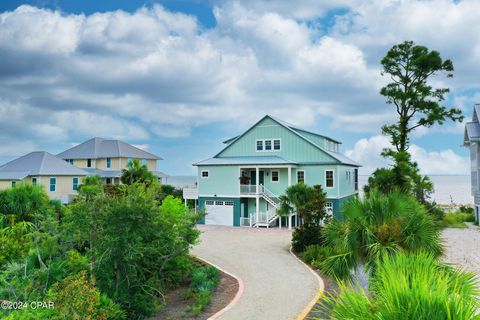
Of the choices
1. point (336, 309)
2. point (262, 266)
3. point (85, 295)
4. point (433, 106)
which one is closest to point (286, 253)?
point (262, 266)

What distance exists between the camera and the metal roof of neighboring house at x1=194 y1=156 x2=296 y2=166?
33.4 metres

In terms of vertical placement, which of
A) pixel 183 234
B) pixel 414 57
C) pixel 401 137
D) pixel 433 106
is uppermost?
pixel 414 57

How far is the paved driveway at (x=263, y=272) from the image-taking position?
10516 mm

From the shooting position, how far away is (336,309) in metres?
4.86

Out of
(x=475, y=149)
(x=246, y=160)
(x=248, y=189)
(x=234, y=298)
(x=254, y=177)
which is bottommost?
(x=234, y=298)

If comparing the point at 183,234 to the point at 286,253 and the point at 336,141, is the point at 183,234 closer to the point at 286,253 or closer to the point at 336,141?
the point at 286,253

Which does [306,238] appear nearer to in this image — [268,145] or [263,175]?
[263,175]

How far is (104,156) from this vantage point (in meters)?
53.0

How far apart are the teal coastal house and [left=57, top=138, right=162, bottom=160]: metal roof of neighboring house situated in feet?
64.9

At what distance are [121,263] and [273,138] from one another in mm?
25590

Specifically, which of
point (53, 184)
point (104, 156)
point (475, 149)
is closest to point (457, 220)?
point (475, 149)

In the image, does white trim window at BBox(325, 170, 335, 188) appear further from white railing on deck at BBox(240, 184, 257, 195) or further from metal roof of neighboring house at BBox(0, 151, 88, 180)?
metal roof of neighboring house at BBox(0, 151, 88, 180)

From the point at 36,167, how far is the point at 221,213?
2173cm

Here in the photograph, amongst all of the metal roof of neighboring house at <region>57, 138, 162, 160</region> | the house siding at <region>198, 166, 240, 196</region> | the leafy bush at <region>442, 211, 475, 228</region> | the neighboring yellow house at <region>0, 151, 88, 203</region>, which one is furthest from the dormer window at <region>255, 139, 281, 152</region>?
the metal roof of neighboring house at <region>57, 138, 162, 160</region>
